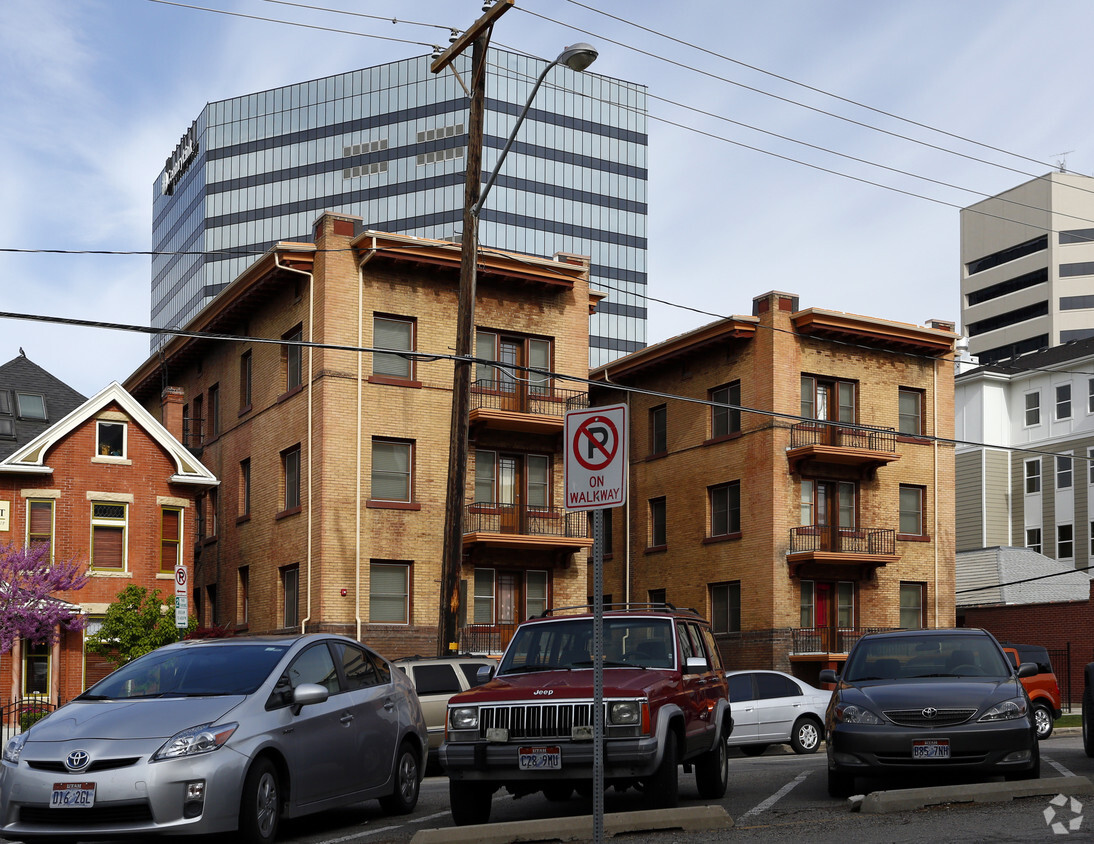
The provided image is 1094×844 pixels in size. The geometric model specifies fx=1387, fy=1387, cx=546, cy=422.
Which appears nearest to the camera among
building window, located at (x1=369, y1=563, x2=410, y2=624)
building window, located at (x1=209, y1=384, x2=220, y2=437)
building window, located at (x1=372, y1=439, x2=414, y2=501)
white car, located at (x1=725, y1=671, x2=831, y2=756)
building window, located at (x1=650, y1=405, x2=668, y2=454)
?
white car, located at (x1=725, y1=671, x2=831, y2=756)

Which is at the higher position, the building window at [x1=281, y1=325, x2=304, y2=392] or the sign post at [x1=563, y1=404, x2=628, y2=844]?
the building window at [x1=281, y1=325, x2=304, y2=392]

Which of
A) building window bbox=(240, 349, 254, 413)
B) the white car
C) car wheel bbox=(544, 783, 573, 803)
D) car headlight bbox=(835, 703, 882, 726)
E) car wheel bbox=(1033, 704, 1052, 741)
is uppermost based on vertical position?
building window bbox=(240, 349, 254, 413)

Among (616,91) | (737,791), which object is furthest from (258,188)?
(737,791)

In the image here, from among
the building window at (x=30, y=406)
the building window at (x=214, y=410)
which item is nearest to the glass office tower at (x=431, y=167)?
the building window at (x=214, y=410)

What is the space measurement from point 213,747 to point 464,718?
2560 millimetres

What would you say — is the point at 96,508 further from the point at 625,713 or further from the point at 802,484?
the point at 625,713

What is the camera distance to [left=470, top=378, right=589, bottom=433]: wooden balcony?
32.6 metres

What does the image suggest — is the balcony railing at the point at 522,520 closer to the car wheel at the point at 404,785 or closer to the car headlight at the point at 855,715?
the car wheel at the point at 404,785

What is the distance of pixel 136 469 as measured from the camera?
3588cm

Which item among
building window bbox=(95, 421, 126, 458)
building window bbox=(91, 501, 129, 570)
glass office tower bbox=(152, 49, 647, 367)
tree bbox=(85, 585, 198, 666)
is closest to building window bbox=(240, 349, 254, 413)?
building window bbox=(95, 421, 126, 458)

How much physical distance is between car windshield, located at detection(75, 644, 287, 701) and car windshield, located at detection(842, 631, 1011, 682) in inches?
233

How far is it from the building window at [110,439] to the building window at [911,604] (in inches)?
844

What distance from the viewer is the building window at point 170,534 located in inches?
1437

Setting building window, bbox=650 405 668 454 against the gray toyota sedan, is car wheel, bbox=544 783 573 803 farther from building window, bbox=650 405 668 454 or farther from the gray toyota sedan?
building window, bbox=650 405 668 454
